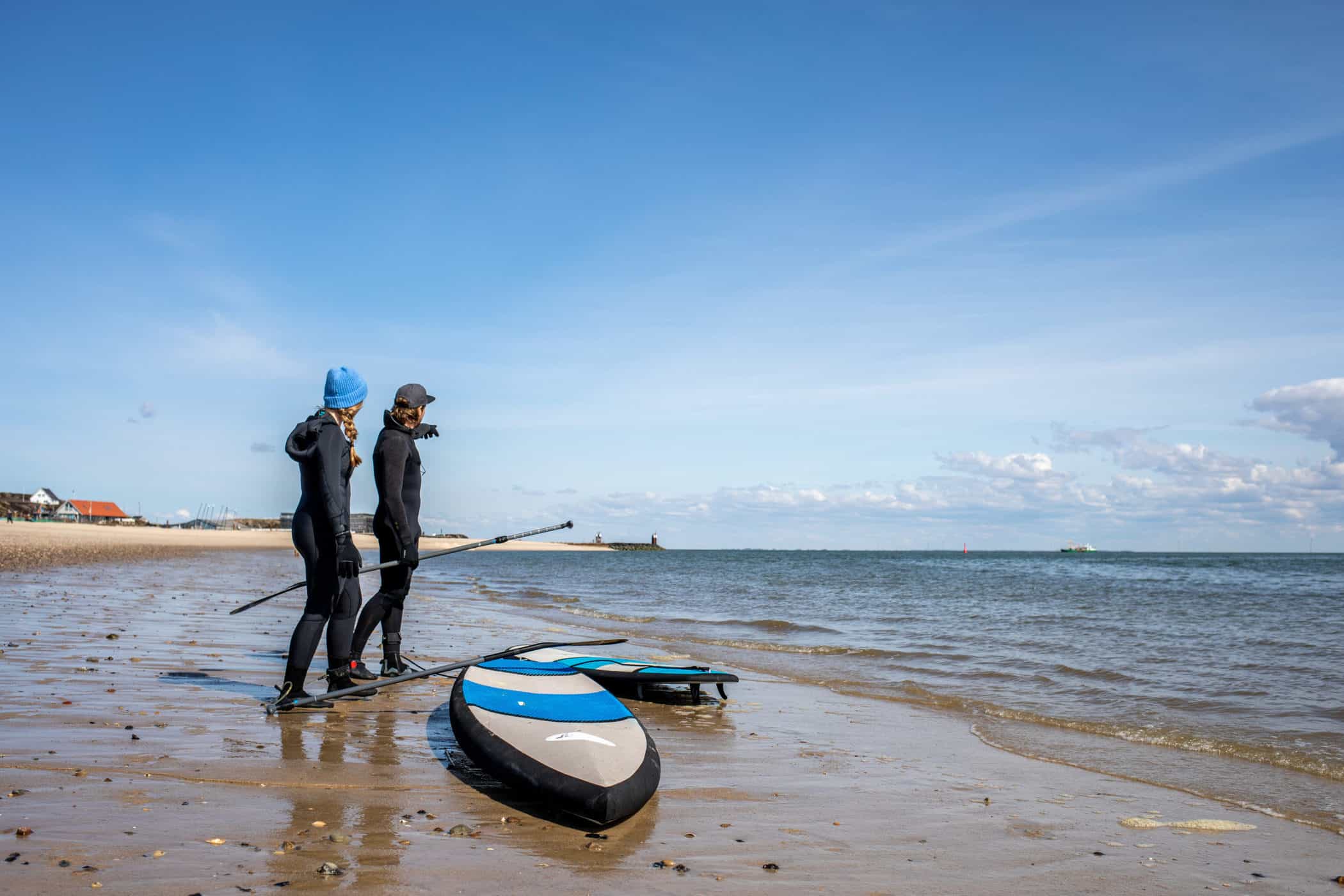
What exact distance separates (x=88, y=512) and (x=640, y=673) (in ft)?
345

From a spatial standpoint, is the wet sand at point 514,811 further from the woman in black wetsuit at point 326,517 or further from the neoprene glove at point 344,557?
the neoprene glove at point 344,557

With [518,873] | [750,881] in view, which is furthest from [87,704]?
[750,881]

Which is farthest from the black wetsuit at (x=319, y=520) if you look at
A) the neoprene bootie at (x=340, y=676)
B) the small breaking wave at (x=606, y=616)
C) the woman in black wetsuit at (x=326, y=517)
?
the small breaking wave at (x=606, y=616)

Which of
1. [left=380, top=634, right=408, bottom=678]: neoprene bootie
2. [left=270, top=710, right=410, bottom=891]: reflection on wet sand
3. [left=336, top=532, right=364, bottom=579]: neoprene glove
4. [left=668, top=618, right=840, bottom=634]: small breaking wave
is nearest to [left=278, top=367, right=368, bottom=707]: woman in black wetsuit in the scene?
[left=336, top=532, right=364, bottom=579]: neoprene glove

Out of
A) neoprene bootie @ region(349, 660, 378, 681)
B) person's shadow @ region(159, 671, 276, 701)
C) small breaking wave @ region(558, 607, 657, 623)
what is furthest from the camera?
small breaking wave @ region(558, 607, 657, 623)

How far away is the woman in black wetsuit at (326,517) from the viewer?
17.6ft

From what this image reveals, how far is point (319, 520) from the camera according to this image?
17.8 ft

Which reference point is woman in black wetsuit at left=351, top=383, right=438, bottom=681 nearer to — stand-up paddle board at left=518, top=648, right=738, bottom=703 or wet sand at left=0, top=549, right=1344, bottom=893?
wet sand at left=0, top=549, right=1344, bottom=893

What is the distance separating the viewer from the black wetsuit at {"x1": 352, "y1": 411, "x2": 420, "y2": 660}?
20.6 feet

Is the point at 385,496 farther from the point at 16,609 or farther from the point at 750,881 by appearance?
the point at 16,609

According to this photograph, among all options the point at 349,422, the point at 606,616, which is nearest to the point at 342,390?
the point at 349,422

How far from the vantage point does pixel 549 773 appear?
387cm

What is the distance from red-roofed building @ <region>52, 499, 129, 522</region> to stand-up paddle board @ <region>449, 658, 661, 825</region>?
4012 inches

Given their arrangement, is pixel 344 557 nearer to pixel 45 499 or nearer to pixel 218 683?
pixel 218 683
